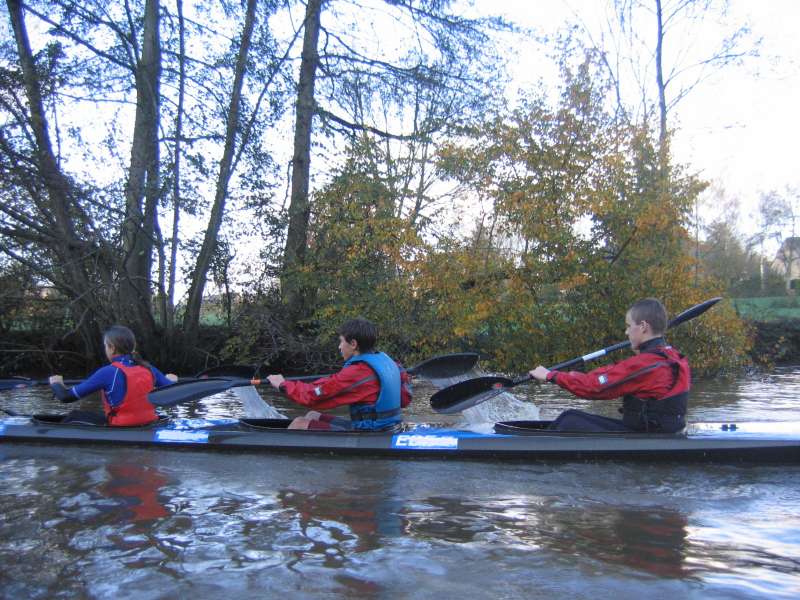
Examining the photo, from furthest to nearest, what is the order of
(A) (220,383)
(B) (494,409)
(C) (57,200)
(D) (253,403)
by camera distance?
(C) (57,200)
(B) (494,409)
(D) (253,403)
(A) (220,383)

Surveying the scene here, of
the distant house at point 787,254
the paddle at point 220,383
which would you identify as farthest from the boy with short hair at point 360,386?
the distant house at point 787,254

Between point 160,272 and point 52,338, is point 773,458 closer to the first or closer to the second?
point 160,272

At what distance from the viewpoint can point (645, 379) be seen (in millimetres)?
4863

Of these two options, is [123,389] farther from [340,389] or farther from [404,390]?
[404,390]

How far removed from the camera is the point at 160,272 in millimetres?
12484

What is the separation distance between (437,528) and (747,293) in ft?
86.5

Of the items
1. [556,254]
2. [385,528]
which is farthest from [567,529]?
[556,254]

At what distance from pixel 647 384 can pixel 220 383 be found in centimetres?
339

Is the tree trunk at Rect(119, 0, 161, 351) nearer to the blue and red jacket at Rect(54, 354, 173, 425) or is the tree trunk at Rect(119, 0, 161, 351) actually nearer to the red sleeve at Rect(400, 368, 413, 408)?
the blue and red jacket at Rect(54, 354, 173, 425)

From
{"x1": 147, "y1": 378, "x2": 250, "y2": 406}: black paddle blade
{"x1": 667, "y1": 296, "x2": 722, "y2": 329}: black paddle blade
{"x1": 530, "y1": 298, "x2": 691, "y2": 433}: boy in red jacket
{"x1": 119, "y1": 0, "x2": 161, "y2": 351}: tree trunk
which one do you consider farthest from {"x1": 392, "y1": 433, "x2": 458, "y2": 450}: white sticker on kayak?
{"x1": 119, "y1": 0, "x2": 161, "y2": 351}: tree trunk

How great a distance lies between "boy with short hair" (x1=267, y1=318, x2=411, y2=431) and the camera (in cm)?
528

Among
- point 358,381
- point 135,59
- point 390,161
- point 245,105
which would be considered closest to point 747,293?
point 390,161

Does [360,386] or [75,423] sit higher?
[360,386]

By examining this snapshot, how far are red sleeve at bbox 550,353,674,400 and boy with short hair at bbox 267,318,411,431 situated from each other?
1277 mm
